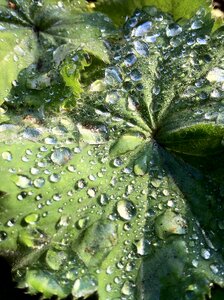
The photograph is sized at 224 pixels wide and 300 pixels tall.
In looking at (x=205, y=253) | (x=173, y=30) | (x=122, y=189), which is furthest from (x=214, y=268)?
(x=173, y=30)

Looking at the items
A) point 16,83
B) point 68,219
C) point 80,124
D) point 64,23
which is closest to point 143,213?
point 68,219

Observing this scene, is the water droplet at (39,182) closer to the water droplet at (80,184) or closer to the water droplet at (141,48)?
the water droplet at (80,184)

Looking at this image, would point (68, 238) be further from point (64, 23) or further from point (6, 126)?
point (64, 23)

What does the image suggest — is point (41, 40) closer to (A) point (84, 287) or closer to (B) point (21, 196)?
(B) point (21, 196)

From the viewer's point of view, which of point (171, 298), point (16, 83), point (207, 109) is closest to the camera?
point (171, 298)

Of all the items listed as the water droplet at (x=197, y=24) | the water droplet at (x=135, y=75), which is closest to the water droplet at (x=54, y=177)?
the water droplet at (x=135, y=75)

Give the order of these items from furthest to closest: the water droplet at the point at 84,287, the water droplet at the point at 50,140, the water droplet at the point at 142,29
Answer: the water droplet at the point at 142,29 → the water droplet at the point at 50,140 → the water droplet at the point at 84,287

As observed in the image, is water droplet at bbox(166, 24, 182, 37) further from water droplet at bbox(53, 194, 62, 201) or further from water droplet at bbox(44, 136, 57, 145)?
water droplet at bbox(53, 194, 62, 201)

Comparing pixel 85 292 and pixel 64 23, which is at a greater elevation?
pixel 64 23

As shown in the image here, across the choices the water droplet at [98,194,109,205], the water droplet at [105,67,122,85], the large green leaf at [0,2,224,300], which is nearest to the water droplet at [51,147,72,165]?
the large green leaf at [0,2,224,300]
